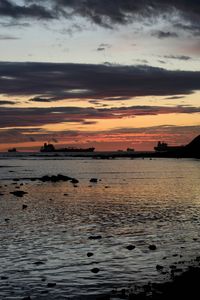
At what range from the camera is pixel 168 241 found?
32.7m

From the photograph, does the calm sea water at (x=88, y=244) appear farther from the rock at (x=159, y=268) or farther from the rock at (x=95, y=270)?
the rock at (x=159, y=268)

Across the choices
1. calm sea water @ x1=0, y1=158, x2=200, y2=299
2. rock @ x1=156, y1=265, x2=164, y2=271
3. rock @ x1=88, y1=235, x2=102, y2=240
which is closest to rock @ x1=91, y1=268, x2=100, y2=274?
calm sea water @ x1=0, y1=158, x2=200, y2=299

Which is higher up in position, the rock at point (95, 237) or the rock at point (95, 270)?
the rock at point (95, 237)

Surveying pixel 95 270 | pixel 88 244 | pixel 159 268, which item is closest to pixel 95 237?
pixel 88 244

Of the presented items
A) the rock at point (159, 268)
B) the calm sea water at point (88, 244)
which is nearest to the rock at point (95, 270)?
the calm sea water at point (88, 244)

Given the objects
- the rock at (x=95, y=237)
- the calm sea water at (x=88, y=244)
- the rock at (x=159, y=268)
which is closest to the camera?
the calm sea water at (x=88, y=244)

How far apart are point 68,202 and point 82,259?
32.4m

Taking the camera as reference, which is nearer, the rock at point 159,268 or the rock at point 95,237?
the rock at point 159,268

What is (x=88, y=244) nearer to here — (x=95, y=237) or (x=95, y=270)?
(x=95, y=237)

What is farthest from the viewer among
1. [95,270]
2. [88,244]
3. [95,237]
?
[95,237]

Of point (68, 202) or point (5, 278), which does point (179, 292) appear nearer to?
point (5, 278)

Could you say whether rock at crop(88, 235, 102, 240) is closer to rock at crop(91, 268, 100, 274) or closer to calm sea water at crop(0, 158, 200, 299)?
calm sea water at crop(0, 158, 200, 299)

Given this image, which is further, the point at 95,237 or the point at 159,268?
the point at 95,237

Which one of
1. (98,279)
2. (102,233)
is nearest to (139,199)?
(102,233)
